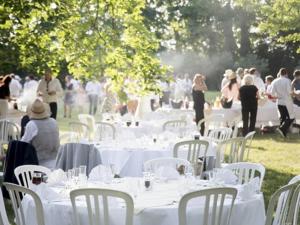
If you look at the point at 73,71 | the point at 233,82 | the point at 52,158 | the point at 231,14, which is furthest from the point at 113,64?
the point at 231,14

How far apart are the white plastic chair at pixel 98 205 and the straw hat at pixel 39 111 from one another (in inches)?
122

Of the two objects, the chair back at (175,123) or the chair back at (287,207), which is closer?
the chair back at (287,207)

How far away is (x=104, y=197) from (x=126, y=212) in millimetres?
191

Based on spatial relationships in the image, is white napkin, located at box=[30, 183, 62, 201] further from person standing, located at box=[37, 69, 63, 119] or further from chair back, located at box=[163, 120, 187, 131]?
person standing, located at box=[37, 69, 63, 119]

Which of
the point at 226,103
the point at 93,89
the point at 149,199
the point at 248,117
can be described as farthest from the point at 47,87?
the point at 149,199

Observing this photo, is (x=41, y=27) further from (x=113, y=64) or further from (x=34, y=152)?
(x=34, y=152)

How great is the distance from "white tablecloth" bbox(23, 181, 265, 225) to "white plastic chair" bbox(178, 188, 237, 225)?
7 centimetres

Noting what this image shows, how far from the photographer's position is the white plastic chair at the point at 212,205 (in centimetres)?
408

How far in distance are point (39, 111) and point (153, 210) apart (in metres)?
3.36

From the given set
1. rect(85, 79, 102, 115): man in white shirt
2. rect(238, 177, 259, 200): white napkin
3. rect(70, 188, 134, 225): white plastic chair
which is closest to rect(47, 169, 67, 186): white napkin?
rect(70, 188, 134, 225): white plastic chair

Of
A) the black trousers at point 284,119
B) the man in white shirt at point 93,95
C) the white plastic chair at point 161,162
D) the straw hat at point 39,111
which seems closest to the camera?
the white plastic chair at point 161,162

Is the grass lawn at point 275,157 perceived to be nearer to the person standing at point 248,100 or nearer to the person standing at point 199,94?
the person standing at point 248,100

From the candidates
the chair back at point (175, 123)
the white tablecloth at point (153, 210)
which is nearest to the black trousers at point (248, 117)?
the chair back at point (175, 123)

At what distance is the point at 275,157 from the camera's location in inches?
455
